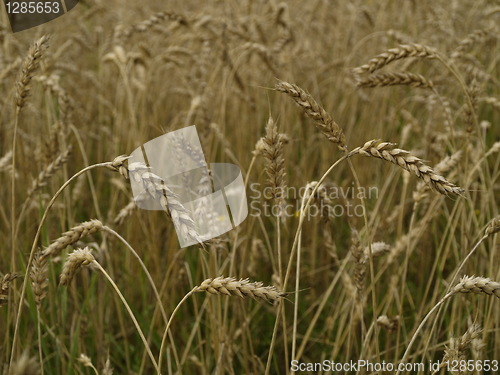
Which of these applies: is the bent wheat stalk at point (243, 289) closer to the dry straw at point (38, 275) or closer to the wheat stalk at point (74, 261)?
the wheat stalk at point (74, 261)

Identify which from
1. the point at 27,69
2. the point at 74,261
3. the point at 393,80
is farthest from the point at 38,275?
the point at 393,80

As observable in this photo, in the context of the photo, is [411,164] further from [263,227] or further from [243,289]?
[263,227]

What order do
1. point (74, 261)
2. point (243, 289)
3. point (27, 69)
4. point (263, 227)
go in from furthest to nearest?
point (263, 227), point (27, 69), point (74, 261), point (243, 289)

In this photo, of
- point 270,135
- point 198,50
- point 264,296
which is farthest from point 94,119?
point 264,296

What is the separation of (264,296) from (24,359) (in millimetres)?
460

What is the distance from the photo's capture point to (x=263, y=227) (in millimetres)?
2031

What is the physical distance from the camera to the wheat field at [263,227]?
4.69ft

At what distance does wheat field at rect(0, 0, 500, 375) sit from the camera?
1429 mm

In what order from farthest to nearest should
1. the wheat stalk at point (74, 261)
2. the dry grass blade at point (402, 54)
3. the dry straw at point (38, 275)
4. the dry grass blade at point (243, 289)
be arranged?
1. the dry grass blade at point (402, 54)
2. the dry straw at point (38, 275)
3. the wheat stalk at point (74, 261)
4. the dry grass blade at point (243, 289)

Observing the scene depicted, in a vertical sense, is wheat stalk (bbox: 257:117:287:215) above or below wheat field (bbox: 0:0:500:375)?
above

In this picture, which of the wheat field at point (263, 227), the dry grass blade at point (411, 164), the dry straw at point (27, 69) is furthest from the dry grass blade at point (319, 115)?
the dry straw at point (27, 69)

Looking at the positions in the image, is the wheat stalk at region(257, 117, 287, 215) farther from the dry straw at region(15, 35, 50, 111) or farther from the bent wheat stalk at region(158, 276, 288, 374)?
the dry straw at region(15, 35, 50, 111)

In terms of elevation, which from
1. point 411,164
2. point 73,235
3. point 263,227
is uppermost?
point 411,164

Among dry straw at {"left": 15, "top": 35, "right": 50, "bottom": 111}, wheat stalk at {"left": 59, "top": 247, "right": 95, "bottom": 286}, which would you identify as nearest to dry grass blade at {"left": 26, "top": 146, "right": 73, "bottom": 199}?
dry straw at {"left": 15, "top": 35, "right": 50, "bottom": 111}
